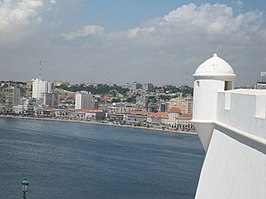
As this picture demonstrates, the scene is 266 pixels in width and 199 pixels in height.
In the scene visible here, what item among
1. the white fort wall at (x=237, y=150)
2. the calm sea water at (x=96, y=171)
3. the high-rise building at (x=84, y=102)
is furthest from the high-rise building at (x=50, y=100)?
the white fort wall at (x=237, y=150)

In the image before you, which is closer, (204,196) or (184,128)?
(204,196)

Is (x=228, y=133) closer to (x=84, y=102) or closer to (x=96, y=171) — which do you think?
(x=96, y=171)

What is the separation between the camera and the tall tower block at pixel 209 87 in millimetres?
2564

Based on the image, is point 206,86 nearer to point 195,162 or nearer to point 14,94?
point 195,162

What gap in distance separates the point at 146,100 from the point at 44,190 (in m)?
67.5

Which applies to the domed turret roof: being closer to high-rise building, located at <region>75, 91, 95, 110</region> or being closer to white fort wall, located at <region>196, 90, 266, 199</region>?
white fort wall, located at <region>196, 90, 266, 199</region>

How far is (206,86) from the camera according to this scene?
2.60m

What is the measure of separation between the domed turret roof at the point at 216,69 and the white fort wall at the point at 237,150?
0.40 feet

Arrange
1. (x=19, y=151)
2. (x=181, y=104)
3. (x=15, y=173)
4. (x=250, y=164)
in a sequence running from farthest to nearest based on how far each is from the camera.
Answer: (x=181, y=104) < (x=19, y=151) < (x=15, y=173) < (x=250, y=164)

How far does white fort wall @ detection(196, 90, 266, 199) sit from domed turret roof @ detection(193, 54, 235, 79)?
12 cm

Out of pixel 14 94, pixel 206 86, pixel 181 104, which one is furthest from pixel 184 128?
pixel 206 86

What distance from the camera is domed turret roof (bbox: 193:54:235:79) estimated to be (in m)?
2.56

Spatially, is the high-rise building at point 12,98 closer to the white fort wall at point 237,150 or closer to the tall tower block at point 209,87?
the tall tower block at point 209,87

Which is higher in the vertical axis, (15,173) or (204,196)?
(204,196)
